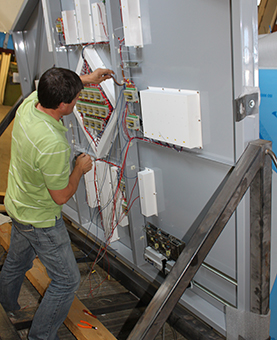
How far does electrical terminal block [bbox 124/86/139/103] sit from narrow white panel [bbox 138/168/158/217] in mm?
539

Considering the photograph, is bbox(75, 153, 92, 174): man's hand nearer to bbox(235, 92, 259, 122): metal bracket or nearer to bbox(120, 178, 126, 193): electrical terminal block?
bbox(120, 178, 126, 193): electrical terminal block

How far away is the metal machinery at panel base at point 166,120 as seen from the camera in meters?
1.89

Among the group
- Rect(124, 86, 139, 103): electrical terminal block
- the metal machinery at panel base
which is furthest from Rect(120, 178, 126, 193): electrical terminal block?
Rect(124, 86, 139, 103): electrical terminal block

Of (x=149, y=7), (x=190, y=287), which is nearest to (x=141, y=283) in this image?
(x=190, y=287)

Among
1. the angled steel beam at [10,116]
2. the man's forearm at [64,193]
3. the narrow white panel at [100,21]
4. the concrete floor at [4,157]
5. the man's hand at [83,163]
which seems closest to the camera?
the man's forearm at [64,193]

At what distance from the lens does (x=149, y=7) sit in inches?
87.7

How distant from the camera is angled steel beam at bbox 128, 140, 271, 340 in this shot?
5.11ft

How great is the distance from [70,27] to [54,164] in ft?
5.11

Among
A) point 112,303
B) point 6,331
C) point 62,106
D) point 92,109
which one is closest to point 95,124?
point 92,109

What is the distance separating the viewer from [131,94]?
8.27ft

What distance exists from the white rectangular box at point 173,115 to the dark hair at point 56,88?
50 cm

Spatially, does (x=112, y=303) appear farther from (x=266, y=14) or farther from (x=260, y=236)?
(x=266, y=14)

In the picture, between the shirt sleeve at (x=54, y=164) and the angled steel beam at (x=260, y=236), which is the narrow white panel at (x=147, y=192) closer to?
the shirt sleeve at (x=54, y=164)

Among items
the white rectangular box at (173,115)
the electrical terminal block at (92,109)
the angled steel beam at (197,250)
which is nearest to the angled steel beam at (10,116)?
the electrical terminal block at (92,109)
